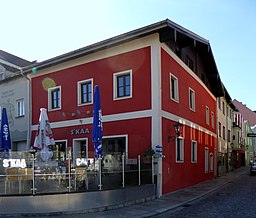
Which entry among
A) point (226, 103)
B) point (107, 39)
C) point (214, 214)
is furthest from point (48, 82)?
point (226, 103)

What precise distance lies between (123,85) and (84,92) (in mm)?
2696

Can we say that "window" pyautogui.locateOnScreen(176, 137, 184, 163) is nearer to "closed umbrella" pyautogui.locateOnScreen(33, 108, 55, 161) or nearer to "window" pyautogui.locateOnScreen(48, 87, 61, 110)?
"closed umbrella" pyautogui.locateOnScreen(33, 108, 55, 161)

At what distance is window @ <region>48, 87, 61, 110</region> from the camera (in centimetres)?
1888

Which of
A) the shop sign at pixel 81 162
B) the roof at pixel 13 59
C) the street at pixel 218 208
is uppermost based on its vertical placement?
the roof at pixel 13 59

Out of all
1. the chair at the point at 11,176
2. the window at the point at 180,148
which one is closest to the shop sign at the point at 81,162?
the chair at the point at 11,176

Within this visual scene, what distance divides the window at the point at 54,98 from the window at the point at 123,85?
170 inches

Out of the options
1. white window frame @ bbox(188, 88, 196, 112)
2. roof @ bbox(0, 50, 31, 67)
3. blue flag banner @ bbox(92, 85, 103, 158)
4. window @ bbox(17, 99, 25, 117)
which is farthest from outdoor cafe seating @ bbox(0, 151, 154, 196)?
roof @ bbox(0, 50, 31, 67)

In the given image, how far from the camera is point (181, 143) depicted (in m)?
17.3

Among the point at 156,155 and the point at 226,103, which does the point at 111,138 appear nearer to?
the point at 156,155

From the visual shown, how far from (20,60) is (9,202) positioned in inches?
805

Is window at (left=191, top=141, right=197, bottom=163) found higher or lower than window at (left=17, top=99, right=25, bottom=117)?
lower

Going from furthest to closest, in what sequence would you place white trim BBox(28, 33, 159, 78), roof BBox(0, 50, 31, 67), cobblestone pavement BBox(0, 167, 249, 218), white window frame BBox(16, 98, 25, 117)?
roof BBox(0, 50, 31, 67)
white window frame BBox(16, 98, 25, 117)
white trim BBox(28, 33, 159, 78)
cobblestone pavement BBox(0, 167, 249, 218)

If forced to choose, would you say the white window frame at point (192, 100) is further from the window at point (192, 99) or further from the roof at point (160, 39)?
the roof at point (160, 39)

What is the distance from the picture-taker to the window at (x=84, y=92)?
677 inches
